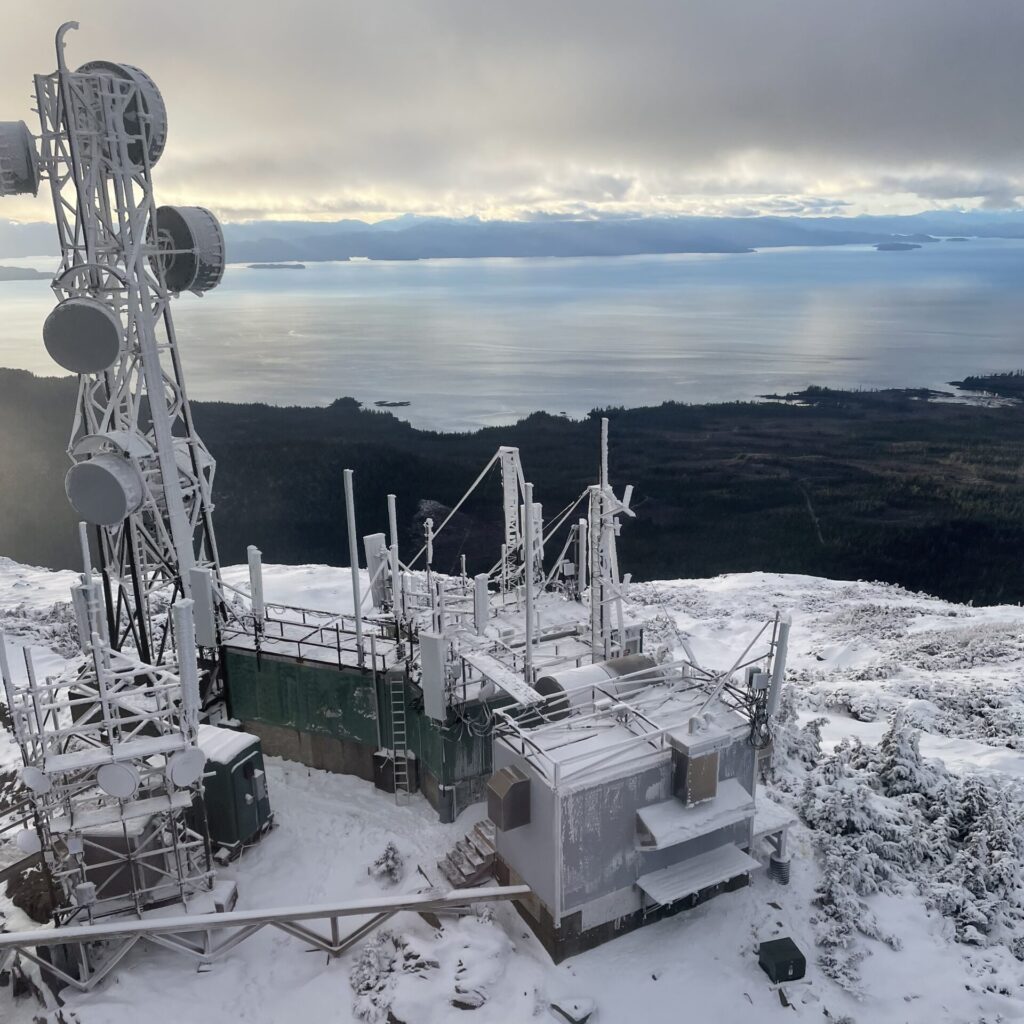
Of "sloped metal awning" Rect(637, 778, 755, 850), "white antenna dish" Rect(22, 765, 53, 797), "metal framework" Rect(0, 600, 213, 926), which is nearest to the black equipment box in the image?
"sloped metal awning" Rect(637, 778, 755, 850)

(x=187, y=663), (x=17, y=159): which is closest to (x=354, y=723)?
(x=187, y=663)

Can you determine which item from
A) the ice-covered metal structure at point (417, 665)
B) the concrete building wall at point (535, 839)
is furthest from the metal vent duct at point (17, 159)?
the concrete building wall at point (535, 839)

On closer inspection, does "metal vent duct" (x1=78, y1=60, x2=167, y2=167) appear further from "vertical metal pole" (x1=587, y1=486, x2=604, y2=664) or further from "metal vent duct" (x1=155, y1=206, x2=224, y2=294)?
"vertical metal pole" (x1=587, y1=486, x2=604, y2=664)

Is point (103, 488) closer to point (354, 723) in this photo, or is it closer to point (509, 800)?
point (354, 723)

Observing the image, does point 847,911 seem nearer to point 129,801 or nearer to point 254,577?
point 129,801

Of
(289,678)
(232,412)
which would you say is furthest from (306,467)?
(289,678)

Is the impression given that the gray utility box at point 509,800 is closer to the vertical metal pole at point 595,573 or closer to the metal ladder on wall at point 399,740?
the metal ladder on wall at point 399,740
